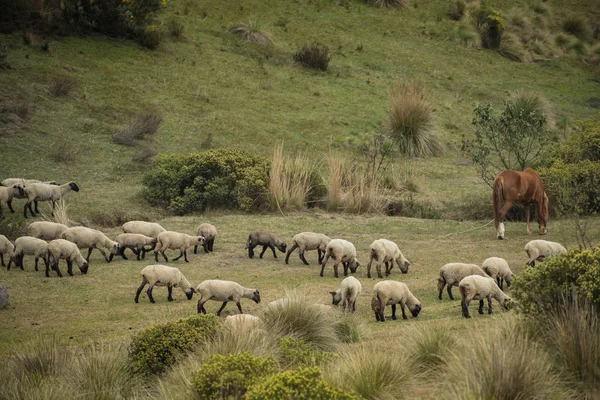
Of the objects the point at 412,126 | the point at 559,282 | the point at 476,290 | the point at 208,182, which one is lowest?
the point at 476,290

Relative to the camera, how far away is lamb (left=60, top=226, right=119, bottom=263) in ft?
58.6

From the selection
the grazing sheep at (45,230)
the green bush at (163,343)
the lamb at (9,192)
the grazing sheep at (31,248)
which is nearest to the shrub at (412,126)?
the lamb at (9,192)

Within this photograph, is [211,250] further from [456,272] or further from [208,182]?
[456,272]

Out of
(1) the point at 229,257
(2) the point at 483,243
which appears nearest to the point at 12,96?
(1) the point at 229,257

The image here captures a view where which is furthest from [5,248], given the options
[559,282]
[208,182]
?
[559,282]

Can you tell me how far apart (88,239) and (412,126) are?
17.4 meters

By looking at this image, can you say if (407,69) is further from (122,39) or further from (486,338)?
(486,338)

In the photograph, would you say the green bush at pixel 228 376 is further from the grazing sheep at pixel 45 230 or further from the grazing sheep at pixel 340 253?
the grazing sheep at pixel 45 230

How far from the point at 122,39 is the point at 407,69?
13.6m

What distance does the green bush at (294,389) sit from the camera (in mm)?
8367

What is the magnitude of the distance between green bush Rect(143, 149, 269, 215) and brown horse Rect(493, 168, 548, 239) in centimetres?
672

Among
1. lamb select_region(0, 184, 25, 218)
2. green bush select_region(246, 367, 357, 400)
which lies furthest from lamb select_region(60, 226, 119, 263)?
green bush select_region(246, 367, 357, 400)

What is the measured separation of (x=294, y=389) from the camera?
8516mm

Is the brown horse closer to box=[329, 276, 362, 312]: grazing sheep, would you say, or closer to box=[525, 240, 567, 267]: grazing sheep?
box=[525, 240, 567, 267]: grazing sheep
